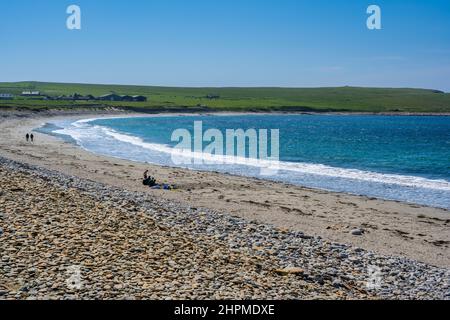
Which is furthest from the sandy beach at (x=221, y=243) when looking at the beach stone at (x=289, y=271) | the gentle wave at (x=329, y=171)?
the gentle wave at (x=329, y=171)

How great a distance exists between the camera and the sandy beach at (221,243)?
10.2m

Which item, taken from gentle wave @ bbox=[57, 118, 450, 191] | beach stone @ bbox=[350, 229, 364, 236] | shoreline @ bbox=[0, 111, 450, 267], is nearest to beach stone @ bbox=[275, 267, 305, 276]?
shoreline @ bbox=[0, 111, 450, 267]

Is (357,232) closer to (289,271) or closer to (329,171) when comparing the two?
(289,271)

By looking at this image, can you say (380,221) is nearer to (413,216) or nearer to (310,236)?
(413,216)

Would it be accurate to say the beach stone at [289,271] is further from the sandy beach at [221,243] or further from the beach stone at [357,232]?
the beach stone at [357,232]

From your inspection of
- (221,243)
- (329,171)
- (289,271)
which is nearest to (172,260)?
(221,243)

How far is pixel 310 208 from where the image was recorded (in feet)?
77.2

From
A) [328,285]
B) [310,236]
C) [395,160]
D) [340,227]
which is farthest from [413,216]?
[395,160]

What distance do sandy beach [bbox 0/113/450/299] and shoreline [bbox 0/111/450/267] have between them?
87 mm

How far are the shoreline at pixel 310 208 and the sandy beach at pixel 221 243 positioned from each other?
0.29 feet

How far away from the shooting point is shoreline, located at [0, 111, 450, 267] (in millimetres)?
17688

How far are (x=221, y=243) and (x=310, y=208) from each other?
10.4 metres

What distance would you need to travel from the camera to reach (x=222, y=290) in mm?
10039
